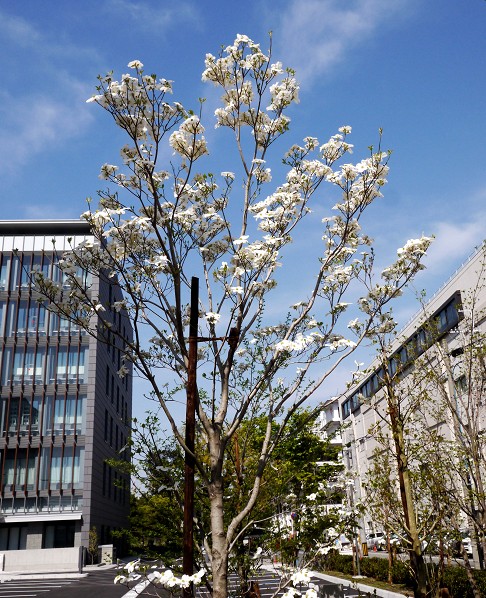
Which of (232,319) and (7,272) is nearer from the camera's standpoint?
(232,319)

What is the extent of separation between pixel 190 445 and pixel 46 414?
3980cm

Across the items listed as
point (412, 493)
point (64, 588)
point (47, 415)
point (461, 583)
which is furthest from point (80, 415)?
point (412, 493)

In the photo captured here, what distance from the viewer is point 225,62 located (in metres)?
8.23

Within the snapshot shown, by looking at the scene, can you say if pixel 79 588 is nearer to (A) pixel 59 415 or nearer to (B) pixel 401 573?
(B) pixel 401 573

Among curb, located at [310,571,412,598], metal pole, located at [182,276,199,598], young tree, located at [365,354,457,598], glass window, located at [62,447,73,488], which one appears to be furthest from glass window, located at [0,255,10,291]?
metal pole, located at [182,276,199,598]

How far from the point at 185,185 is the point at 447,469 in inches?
424

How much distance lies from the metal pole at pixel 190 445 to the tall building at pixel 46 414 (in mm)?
34872

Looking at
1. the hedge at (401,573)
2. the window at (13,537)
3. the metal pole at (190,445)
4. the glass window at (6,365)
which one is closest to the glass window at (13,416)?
the glass window at (6,365)

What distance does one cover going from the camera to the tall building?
41750 mm

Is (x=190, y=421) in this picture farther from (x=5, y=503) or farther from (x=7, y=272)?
(x=7, y=272)

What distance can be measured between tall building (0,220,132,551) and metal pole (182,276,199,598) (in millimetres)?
34872

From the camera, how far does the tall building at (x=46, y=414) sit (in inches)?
1644

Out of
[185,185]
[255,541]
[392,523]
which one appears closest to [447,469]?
[392,523]

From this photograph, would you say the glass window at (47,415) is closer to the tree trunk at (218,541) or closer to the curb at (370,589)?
the curb at (370,589)
